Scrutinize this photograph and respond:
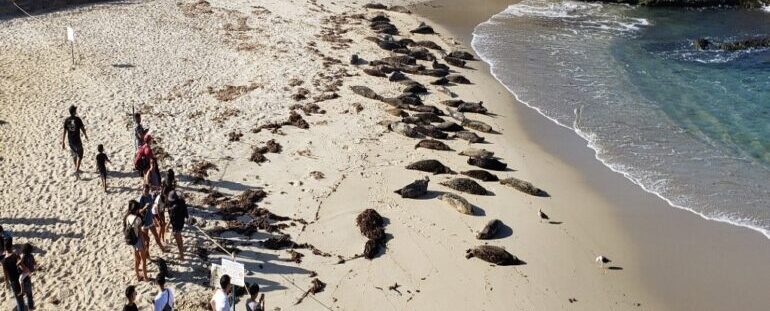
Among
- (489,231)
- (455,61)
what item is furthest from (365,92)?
(489,231)

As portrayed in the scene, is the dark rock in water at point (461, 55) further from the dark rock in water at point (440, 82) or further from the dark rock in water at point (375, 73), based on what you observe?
the dark rock in water at point (375, 73)

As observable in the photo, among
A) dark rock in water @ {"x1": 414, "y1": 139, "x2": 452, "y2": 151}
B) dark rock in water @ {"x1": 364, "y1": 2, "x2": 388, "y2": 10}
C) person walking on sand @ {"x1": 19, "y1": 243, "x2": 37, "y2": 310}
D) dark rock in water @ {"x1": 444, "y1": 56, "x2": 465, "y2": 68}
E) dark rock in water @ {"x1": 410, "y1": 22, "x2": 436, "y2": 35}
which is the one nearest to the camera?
person walking on sand @ {"x1": 19, "y1": 243, "x2": 37, "y2": 310}

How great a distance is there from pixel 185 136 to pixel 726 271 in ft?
54.8

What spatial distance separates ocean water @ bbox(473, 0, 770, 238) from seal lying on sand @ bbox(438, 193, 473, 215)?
6.39m

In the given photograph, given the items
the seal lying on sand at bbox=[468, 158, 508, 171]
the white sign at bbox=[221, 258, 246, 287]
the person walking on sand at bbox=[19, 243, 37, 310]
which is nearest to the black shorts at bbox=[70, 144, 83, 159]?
the person walking on sand at bbox=[19, 243, 37, 310]

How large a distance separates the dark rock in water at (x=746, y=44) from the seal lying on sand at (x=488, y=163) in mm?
24793

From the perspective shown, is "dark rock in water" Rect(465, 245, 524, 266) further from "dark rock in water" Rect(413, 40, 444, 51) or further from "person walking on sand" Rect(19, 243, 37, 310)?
"dark rock in water" Rect(413, 40, 444, 51)

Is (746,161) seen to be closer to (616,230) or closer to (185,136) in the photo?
(616,230)

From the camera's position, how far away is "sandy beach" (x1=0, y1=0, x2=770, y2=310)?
14.8 meters

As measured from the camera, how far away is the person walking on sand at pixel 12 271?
11945mm

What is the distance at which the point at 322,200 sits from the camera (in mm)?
18391

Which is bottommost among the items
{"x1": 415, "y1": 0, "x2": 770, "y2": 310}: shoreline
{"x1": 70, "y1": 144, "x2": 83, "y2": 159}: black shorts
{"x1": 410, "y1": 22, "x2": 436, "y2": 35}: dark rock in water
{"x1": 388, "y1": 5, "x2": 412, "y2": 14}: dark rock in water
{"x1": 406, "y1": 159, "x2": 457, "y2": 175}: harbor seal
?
{"x1": 415, "y1": 0, "x2": 770, "y2": 310}: shoreline

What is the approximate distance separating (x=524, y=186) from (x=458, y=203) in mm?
2620

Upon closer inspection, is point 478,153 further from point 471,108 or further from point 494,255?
point 494,255
